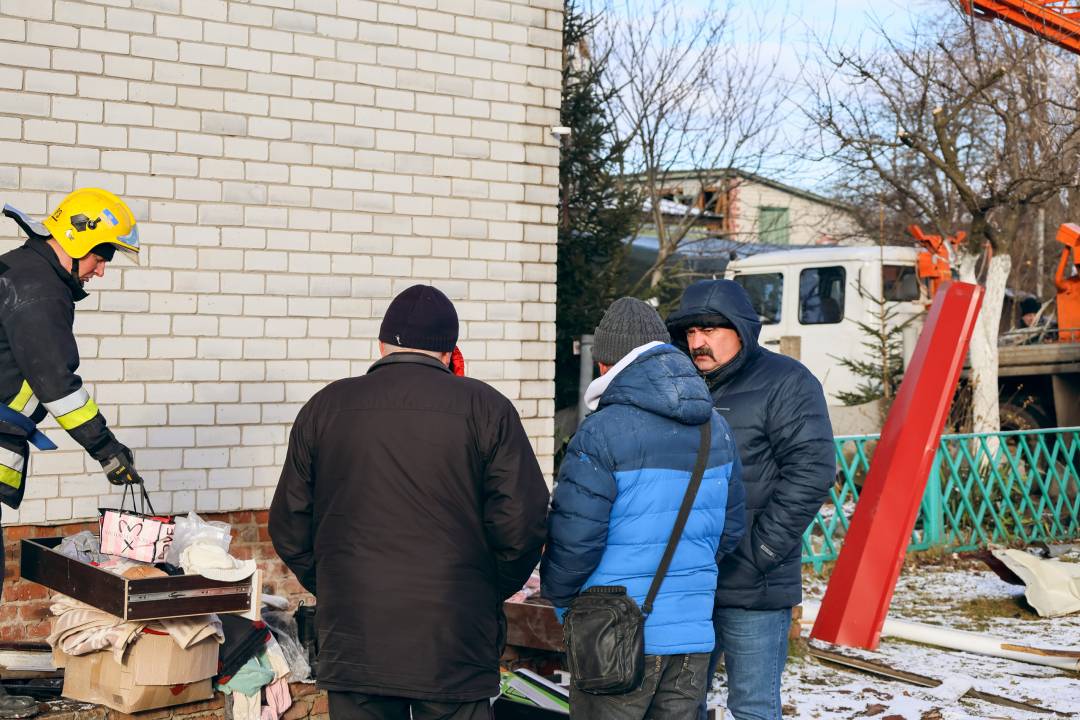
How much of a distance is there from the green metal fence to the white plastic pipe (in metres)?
1.93

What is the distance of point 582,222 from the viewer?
435 inches

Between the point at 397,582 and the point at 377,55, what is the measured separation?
417 centimetres

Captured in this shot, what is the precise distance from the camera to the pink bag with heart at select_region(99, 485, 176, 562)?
4.54 m

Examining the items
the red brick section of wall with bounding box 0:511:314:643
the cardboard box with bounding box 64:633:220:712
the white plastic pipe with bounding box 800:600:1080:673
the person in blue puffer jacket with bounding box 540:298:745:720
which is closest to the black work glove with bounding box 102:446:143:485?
the cardboard box with bounding box 64:633:220:712

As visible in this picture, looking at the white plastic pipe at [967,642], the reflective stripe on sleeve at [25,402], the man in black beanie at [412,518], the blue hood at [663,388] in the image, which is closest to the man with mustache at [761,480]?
the blue hood at [663,388]

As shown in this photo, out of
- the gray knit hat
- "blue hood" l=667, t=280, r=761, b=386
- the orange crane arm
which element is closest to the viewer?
the gray knit hat

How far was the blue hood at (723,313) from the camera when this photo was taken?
404 centimetres

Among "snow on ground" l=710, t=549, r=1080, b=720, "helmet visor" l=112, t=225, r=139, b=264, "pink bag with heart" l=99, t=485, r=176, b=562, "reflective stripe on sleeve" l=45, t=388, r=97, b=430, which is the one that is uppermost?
"helmet visor" l=112, t=225, r=139, b=264

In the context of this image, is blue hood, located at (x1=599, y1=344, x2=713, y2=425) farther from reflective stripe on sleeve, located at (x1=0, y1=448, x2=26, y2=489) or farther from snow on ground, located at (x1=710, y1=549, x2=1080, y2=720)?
snow on ground, located at (x1=710, y1=549, x2=1080, y2=720)

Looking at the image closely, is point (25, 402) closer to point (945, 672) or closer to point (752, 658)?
point (752, 658)

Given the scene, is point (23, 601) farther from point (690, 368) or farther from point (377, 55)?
point (690, 368)

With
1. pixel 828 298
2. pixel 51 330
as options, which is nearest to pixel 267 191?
pixel 51 330

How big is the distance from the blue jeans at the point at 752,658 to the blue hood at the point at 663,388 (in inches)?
37.1

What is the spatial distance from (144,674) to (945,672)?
14.1 ft
